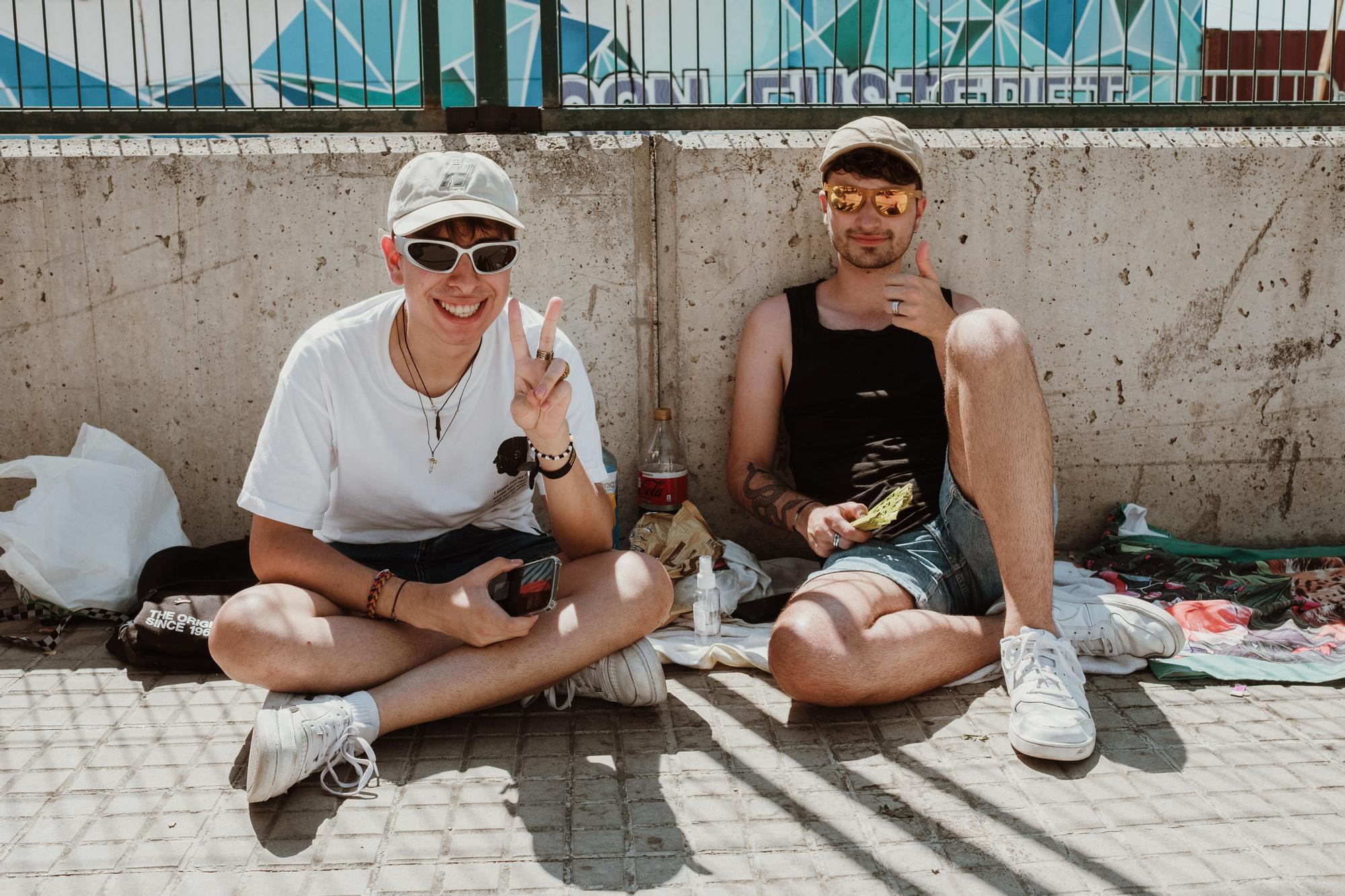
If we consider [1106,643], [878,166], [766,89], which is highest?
[766,89]

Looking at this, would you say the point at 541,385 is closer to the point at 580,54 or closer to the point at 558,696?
the point at 558,696

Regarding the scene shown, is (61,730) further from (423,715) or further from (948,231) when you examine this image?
(948,231)

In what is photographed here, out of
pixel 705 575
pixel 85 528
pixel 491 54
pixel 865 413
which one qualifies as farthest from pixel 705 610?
pixel 491 54

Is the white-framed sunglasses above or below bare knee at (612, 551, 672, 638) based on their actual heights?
above

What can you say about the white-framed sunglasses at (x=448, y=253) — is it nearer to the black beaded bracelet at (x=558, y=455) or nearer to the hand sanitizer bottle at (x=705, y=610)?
the black beaded bracelet at (x=558, y=455)

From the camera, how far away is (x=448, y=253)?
2.89 m

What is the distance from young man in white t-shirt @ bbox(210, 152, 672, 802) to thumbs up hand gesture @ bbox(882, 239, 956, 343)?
3.79 ft

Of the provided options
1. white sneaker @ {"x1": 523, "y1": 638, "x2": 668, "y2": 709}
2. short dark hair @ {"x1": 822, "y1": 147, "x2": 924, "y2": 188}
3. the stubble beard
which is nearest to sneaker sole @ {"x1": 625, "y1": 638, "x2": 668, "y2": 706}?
white sneaker @ {"x1": 523, "y1": 638, "x2": 668, "y2": 709}

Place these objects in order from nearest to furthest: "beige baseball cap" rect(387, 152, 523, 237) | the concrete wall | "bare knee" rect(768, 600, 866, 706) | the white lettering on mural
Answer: "beige baseball cap" rect(387, 152, 523, 237), "bare knee" rect(768, 600, 866, 706), the concrete wall, the white lettering on mural

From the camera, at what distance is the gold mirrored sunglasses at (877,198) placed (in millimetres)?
3869

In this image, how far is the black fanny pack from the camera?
3490 millimetres

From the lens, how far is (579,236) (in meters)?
4.34

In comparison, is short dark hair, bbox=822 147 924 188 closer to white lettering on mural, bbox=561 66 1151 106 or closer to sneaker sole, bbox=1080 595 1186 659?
white lettering on mural, bbox=561 66 1151 106

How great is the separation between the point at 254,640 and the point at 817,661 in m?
1.49
